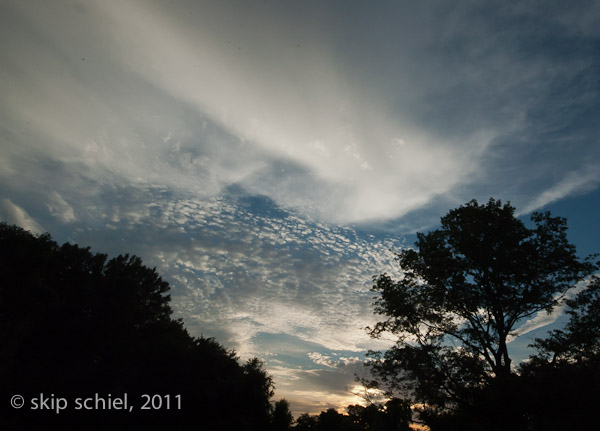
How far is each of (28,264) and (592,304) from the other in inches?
1789

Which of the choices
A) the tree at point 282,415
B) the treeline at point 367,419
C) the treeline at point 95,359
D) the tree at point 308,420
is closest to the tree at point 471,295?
the treeline at point 367,419

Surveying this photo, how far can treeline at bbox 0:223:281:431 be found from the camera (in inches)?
968

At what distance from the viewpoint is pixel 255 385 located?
39125mm

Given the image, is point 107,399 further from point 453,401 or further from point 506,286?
point 506,286

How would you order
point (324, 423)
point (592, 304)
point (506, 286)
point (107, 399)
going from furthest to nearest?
1. point (324, 423)
2. point (107, 399)
3. point (506, 286)
4. point (592, 304)

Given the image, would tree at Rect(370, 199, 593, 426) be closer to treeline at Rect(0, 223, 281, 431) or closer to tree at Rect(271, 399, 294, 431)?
treeline at Rect(0, 223, 281, 431)

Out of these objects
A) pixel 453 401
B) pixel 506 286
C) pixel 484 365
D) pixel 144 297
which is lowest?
pixel 453 401

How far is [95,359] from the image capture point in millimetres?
33531

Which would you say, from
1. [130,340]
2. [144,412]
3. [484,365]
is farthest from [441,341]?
[130,340]

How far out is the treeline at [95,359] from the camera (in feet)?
80.6

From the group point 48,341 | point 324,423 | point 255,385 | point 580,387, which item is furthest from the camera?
point 324,423

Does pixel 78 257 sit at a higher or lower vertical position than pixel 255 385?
higher
